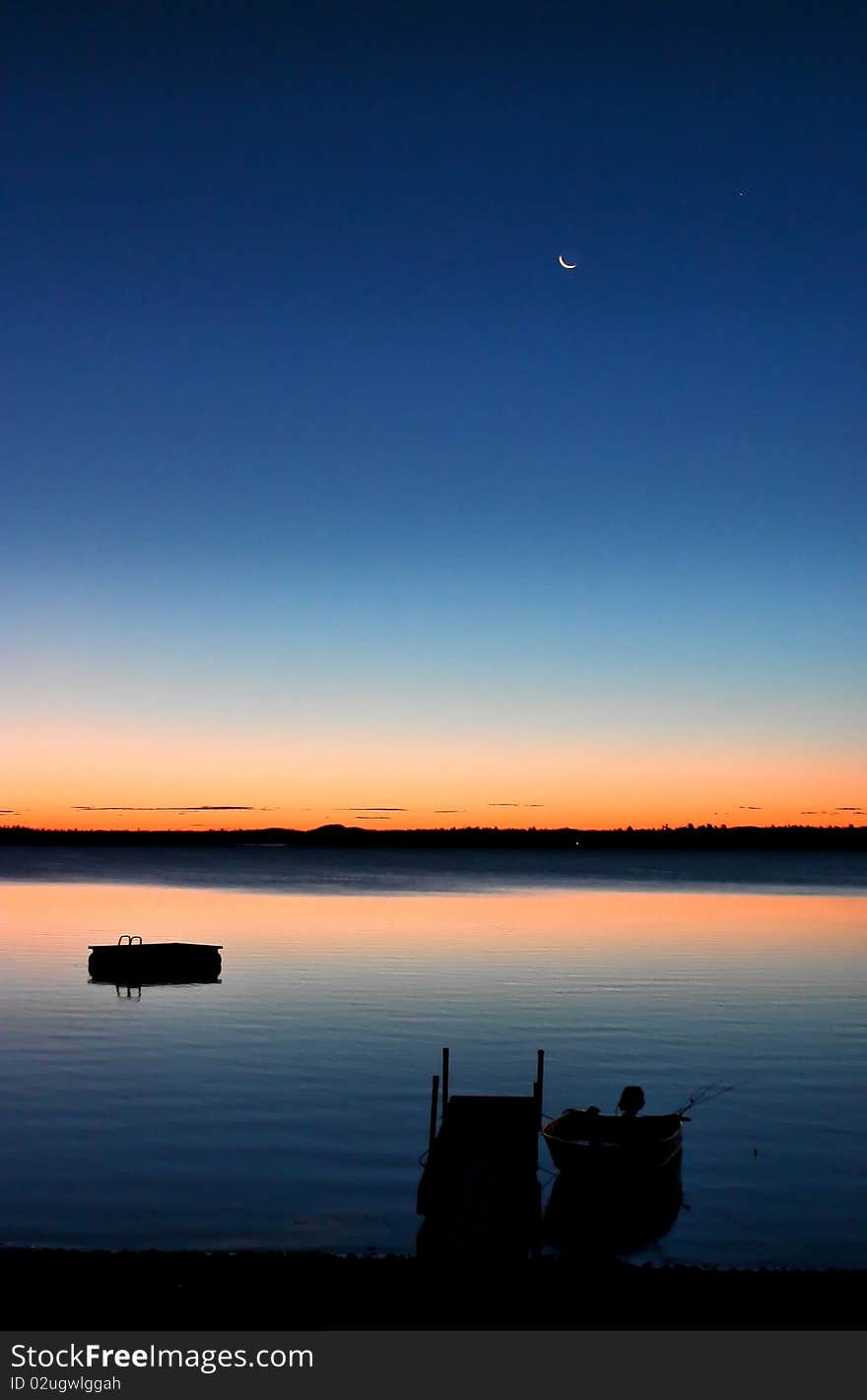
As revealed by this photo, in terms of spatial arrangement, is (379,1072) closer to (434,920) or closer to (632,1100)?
(632,1100)

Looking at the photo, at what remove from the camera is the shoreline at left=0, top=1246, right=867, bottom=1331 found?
58.0 ft

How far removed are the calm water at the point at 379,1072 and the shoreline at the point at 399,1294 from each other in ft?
12.4

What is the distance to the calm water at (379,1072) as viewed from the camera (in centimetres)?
2611

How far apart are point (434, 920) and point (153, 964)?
5036 centimetres

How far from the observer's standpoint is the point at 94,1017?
181ft

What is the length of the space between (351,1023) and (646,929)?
5829 centimetres

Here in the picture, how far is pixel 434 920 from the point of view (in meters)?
116

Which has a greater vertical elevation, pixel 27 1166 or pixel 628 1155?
pixel 628 1155

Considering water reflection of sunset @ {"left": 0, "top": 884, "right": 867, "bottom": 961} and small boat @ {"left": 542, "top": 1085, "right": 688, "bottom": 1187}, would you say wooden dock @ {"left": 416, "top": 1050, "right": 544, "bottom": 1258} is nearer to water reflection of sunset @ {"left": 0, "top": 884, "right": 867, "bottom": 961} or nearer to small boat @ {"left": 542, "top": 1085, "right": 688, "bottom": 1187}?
small boat @ {"left": 542, "top": 1085, "right": 688, "bottom": 1187}

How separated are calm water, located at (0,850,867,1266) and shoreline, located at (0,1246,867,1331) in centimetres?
378

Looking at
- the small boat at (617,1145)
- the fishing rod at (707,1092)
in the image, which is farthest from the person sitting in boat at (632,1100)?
the fishing rod at (707,1092)

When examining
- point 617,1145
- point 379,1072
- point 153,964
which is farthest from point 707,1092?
point 153,964

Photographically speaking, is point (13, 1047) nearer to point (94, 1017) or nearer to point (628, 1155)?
point (94, 1017)
